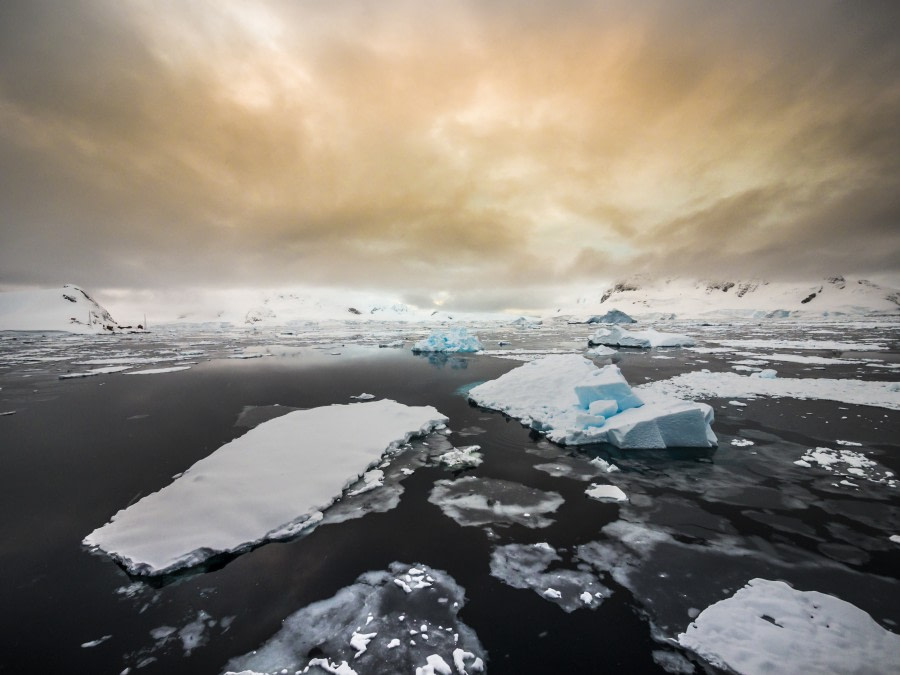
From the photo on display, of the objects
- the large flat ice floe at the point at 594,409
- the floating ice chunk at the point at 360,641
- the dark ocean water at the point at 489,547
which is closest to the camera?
the floating ice chunk at the point at 360,641

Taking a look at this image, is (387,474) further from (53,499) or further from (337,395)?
(337,395)

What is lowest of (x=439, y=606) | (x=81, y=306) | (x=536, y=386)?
(x=439, y=606)

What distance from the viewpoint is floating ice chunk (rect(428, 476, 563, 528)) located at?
15.6 ft

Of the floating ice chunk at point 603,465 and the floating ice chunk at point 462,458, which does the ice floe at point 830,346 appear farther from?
the floating ice chunk at point 462,458

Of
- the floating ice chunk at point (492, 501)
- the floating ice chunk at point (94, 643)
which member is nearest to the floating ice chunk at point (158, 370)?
the floating ice chunk at point (94, 643)

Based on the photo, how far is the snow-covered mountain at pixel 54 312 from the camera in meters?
61.7

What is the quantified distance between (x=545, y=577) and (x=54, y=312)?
332 ft

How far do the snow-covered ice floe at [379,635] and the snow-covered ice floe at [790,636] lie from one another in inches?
75.2

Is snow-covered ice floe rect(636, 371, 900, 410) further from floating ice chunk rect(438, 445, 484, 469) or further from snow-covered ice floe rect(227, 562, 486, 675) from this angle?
snow-covered ice floe rect(227, 562, 486, 675)

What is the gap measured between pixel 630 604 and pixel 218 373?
17774 mm

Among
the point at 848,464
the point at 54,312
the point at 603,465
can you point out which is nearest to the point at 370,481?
the point at 603,465

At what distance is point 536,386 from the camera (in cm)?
1034

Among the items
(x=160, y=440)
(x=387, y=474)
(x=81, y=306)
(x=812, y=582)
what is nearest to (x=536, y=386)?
(x=387, y=474)

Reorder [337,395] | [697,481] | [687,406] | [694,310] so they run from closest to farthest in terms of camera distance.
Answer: [697,481], [687,406], [337,395], [694,310]
